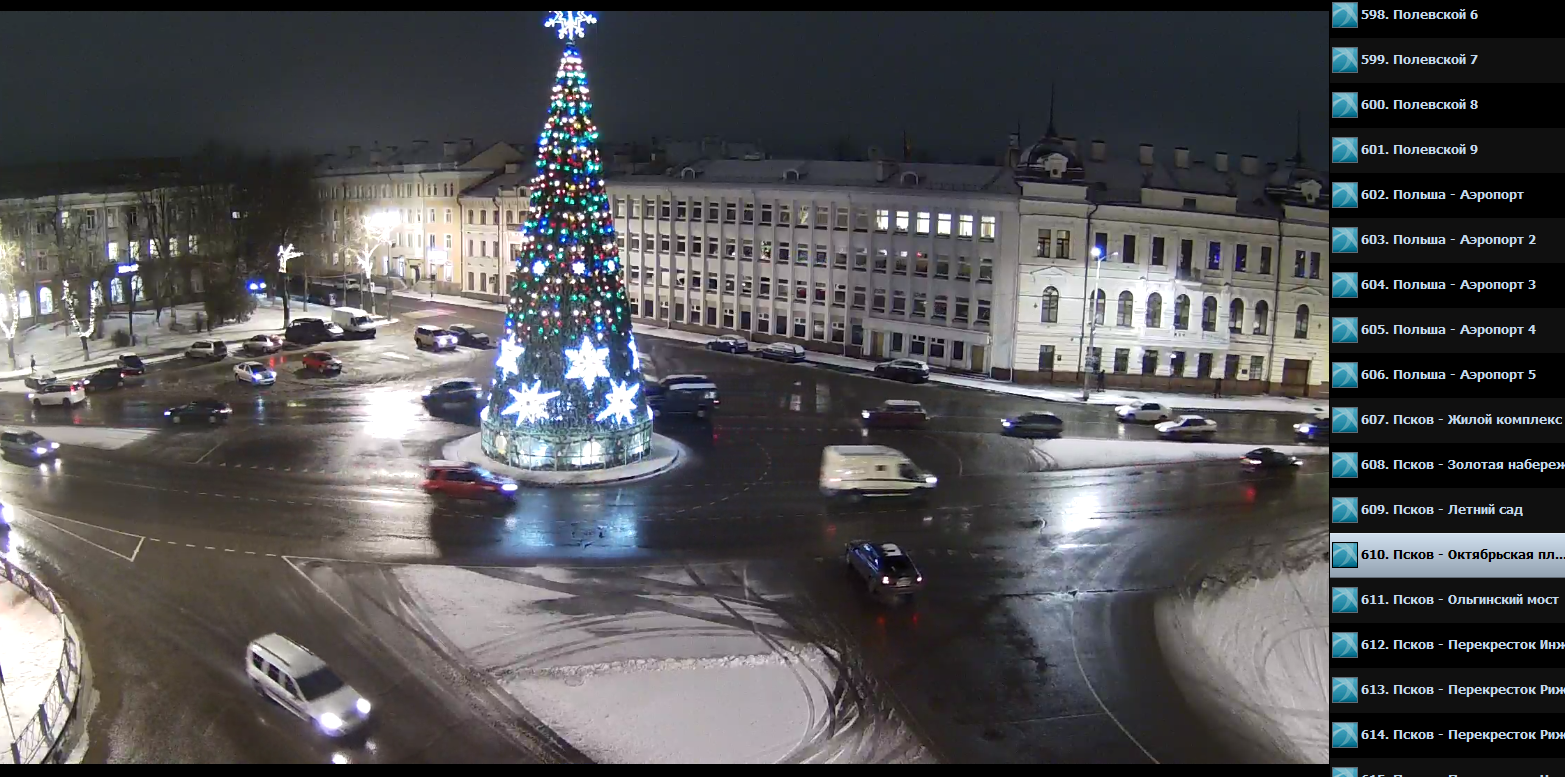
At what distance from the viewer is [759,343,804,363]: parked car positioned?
61188 mm

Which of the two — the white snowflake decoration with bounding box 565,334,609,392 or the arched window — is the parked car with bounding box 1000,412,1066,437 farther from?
the white snowflake decoration with bounding box 565,334,609,392

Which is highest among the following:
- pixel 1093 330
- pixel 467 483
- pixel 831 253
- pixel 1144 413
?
pixel 831 253

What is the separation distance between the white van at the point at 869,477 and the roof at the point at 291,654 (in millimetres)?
17424

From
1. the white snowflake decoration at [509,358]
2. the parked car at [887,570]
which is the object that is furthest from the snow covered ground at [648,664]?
the white snowflake decoration at [509,358]

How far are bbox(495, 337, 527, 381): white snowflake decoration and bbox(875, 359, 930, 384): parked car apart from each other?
24.7 meters

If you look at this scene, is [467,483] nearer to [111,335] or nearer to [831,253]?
[831,253]

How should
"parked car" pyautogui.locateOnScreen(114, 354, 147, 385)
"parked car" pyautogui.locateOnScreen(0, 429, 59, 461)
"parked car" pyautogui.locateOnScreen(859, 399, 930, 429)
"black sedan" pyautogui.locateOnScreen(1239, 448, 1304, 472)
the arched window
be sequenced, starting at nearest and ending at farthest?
"parked car" pyautogui.locateOnScreen(0, 429, 59, 461) → "black sedan" pyautogui.locateOnScreen(1239, 448, 1304, 472) → "parked car" pyautogui.locateOnScreen(859, 399, 930, 429) → "parked car" pyautogui.locateOnScreen(114, 354, 147, 385) → the arched window

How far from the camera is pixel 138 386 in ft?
168

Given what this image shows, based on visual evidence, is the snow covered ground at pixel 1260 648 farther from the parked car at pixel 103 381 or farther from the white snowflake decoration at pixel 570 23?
the parked car at pixel 103 381

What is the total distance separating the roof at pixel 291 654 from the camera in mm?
20094

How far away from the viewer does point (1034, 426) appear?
44.6 m

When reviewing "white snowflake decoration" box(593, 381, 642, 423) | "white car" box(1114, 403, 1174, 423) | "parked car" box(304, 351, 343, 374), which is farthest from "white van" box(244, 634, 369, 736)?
"white car" box(1114, 403, 1174, 423)

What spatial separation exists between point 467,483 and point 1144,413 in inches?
1157

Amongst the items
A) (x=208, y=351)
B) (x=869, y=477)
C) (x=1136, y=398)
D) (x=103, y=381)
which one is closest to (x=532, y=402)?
(x=869, y=477)
